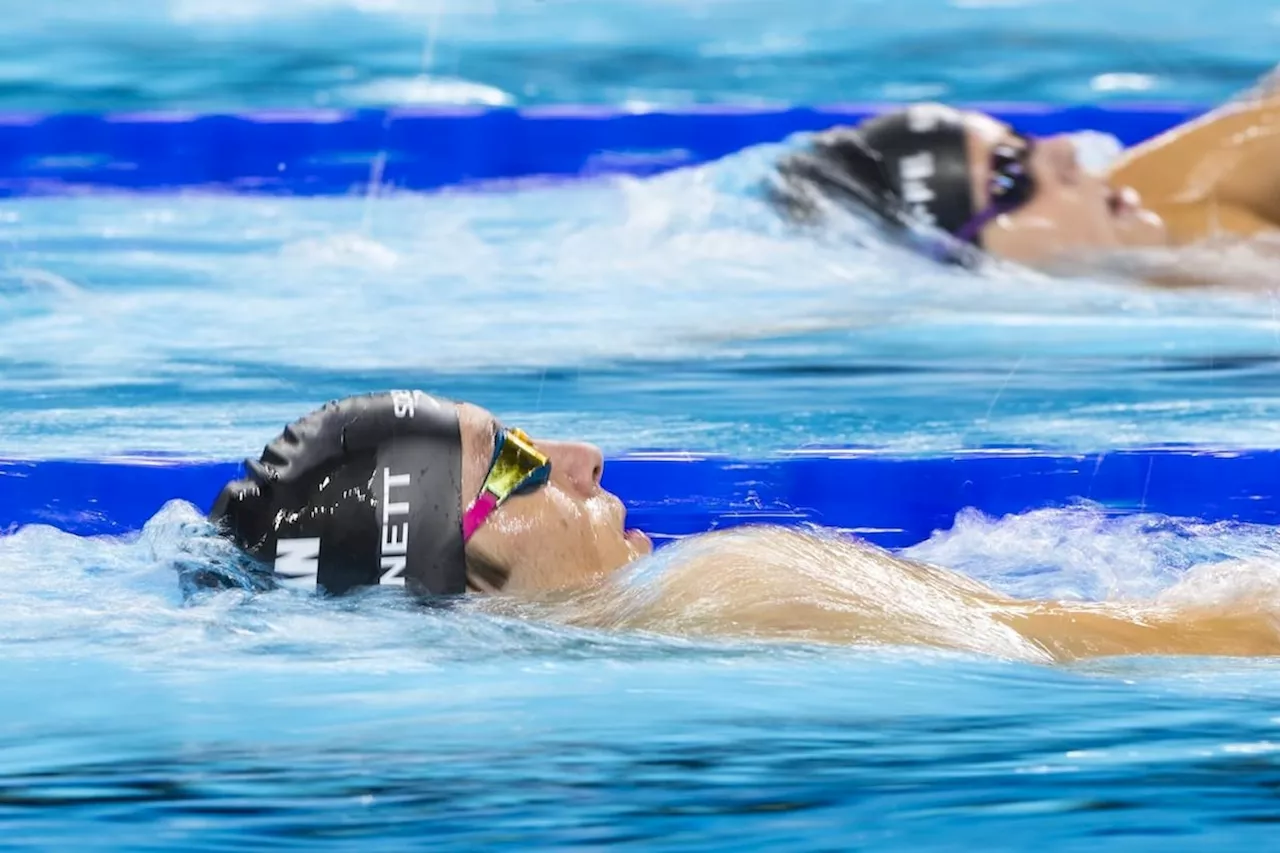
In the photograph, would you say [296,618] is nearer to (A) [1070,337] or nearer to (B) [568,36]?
(A) [1070,337]

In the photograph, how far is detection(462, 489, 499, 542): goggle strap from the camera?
2789 mm

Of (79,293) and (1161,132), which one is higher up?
(1161,132)

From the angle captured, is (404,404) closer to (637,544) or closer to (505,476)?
(505,476)

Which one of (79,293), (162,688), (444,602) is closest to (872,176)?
(79,293)

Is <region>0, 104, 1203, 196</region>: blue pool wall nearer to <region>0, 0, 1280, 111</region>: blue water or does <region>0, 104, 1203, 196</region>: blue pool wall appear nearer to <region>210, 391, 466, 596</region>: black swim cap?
<region>0, 0, 1280, 111</region>: blue water

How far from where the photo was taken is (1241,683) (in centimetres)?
248

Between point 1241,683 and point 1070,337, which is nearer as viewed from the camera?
point 1241,683

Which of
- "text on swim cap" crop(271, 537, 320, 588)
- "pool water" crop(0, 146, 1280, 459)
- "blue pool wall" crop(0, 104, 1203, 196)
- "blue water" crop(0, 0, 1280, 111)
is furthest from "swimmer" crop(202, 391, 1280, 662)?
"blue water" crop(0, 0, 1280, 111)

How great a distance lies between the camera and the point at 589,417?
405cm

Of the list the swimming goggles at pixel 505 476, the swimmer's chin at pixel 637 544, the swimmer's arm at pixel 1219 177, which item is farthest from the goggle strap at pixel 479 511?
the swimmer's arm at pixel 1219 177

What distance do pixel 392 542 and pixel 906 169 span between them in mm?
2312

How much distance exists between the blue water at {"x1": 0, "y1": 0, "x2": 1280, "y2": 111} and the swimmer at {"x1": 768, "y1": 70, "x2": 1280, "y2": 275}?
1.53ft

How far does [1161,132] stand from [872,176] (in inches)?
33.3

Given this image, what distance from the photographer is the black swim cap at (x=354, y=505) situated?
8.96 ft
